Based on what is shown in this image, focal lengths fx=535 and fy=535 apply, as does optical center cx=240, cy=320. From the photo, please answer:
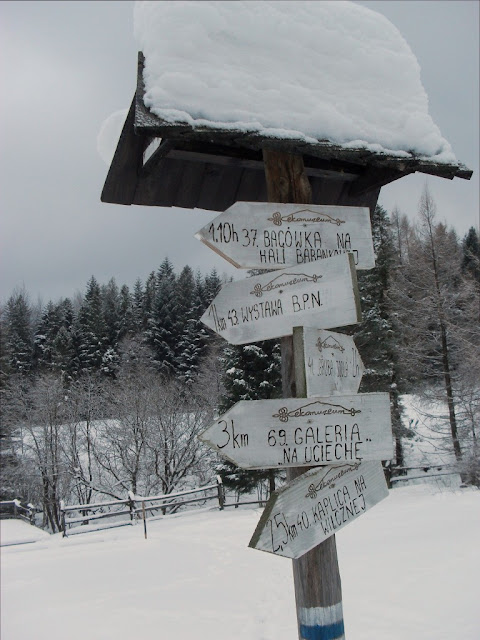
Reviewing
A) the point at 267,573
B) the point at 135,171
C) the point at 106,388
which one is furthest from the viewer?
the point at 106,388

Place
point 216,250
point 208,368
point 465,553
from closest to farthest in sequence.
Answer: point 216,250 → point 465,553 → point 208,368

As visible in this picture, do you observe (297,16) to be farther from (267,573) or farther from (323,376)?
(267,573)

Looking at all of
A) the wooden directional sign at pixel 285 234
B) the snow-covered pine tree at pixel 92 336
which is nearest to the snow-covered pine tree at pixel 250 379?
the wooden directional sign at pixel 285 234

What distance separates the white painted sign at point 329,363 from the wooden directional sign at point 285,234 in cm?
45

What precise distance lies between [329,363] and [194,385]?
105 feet

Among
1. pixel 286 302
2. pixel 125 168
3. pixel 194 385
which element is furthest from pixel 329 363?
pixel 194 385

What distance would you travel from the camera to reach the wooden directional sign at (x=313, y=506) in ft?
7.89

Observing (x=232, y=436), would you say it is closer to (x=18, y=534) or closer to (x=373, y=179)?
(x=373, y=179)

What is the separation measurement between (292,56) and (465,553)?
6.41 m

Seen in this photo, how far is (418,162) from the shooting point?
9.95 ft

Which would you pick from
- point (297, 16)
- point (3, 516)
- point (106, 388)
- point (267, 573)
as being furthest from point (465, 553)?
point (106, 388)

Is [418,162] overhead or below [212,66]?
below

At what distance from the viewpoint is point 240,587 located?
680 cm

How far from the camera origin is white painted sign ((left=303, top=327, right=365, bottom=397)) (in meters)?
2.64
